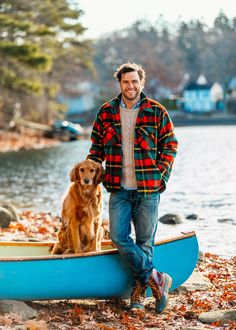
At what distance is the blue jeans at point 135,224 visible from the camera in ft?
22.2

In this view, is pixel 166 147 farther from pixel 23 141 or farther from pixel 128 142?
pixel 23 141

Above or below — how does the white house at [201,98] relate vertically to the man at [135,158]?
above

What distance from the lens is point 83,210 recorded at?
7.20 m

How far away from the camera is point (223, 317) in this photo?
22.9 ft

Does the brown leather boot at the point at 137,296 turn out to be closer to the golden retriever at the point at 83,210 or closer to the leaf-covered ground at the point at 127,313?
the leaf-covered ground at the point at 127,313

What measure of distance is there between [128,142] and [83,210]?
3.09ft

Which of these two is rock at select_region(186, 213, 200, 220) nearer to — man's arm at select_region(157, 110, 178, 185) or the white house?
man's arm at select_region(157, 110, 178, 185)

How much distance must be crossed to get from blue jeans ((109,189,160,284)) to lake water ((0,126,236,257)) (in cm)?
501

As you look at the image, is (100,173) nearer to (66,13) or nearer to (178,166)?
(178,166)

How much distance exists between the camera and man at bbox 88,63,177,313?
668 centimetres

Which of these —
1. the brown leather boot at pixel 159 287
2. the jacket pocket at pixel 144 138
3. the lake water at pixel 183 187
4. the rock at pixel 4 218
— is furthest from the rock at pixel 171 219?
the jacket pocket at pixel 144 138

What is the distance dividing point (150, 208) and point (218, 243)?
20.4ft

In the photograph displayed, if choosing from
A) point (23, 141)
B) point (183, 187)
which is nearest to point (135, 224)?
point (183, 187)

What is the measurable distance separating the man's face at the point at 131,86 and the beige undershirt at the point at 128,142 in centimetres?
15
